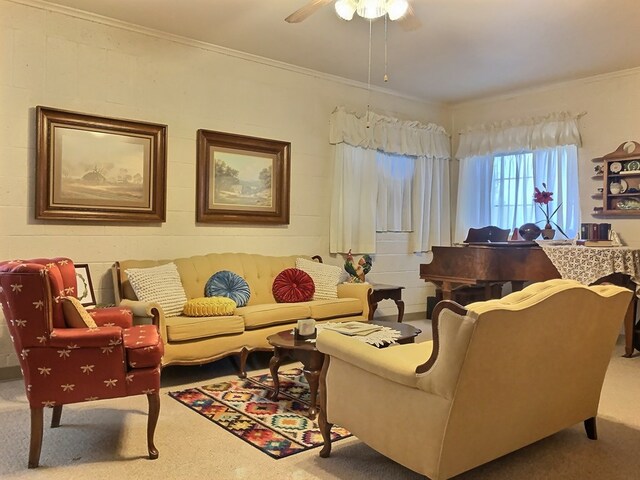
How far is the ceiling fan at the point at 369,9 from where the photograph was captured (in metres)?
2.99

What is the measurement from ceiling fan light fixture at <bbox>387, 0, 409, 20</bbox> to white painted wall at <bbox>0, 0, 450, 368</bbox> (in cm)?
219

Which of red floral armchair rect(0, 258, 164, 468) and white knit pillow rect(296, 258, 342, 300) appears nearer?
red floral armchair rect(0, 258, 164, 468)

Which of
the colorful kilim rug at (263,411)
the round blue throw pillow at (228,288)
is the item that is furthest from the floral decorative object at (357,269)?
the colorful kilim rug at (263,411)

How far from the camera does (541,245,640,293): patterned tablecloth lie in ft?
14.0

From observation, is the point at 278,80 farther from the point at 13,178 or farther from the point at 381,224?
the point at 13,178

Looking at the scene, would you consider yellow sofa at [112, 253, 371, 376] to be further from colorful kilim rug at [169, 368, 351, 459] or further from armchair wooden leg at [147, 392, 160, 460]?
armchair wooden leg at [147, 392, 160, 460]

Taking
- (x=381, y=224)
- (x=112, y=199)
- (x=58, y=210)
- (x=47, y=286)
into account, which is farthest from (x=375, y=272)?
(x=47, y=286)

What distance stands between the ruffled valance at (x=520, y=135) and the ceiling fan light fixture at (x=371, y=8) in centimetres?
341

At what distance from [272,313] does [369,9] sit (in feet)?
7.54

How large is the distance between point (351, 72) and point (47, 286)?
3.99 meters

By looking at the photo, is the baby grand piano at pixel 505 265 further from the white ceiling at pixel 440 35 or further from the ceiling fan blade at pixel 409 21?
the ceiling fan blade at pixel 409 21

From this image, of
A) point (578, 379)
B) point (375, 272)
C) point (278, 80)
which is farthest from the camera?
point (375, 272)

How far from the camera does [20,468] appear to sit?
2.36 meters

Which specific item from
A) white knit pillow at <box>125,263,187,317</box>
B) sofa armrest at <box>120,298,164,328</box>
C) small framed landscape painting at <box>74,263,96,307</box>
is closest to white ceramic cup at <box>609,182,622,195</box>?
white knit pillow at <box>125,263,187,317</box>
